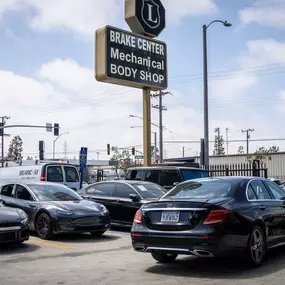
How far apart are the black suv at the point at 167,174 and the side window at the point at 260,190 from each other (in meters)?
6.80

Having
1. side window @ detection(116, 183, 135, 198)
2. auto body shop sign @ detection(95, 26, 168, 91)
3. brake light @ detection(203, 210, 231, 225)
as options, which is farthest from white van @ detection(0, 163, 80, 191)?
brake light @ detection(203, 210, 231, 225)

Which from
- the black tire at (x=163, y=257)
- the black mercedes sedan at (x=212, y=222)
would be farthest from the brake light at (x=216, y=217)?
the black tire at (x=163, y=257)

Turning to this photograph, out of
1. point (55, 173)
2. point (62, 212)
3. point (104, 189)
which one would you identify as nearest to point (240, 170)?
point (55, 173)

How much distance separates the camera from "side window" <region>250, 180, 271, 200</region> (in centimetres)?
808

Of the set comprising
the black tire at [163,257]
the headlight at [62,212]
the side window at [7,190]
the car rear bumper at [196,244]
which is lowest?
the black tire at [163,257]

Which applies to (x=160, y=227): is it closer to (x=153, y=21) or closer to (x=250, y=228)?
(x=250, y=228)

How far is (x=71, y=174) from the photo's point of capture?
64.7 ft

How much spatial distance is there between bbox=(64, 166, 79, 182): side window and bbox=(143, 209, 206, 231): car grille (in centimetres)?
1244

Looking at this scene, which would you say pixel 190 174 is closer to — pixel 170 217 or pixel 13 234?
pixel 13 234

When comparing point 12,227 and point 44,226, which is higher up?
point 12,227

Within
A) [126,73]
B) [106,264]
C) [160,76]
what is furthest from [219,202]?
[160,76]

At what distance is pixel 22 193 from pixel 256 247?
6986mm

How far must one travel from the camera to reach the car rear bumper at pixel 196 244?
22.1ft

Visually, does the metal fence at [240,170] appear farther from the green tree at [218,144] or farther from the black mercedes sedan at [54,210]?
the green tree at [218,144]
